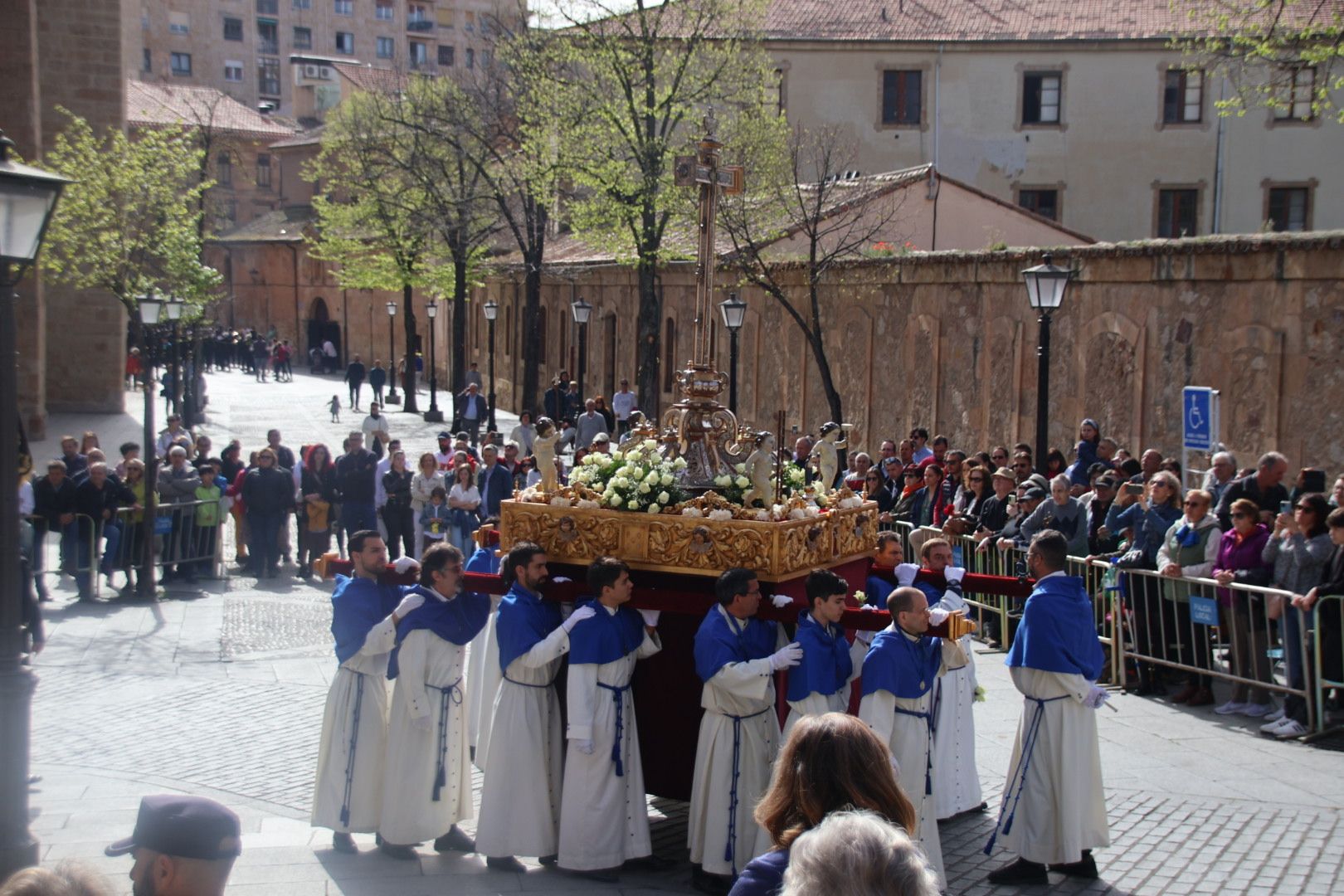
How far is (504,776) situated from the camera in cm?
764

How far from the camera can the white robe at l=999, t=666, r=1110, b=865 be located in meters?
7.34

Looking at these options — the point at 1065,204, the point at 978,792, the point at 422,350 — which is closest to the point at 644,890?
the point at 978,792

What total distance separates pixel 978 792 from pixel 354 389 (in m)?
38.8

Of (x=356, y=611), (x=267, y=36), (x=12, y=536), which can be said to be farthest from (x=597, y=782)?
(x=267, y=36)

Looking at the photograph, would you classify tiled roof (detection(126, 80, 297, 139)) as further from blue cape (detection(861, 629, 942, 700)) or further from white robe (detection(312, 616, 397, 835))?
blue cape (detection(861, 629, 942, 700))

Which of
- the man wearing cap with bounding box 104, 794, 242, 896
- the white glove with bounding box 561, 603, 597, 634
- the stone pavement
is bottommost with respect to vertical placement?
the stone pavement

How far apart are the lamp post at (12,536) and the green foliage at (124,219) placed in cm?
2195

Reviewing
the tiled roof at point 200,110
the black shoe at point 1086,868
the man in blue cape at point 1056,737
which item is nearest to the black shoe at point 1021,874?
the man in blue cape at point 1056,737

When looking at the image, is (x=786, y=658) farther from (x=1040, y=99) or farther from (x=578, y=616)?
(x=1040, y=99)

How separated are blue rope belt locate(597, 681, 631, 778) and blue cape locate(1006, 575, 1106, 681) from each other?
6.89 ft

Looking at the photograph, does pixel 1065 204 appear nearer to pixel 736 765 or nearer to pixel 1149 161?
pixel 1149 161

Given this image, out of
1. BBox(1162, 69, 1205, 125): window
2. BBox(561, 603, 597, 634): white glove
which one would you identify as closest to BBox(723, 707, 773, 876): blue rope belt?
BBox(561, 603, 597, 634): white glove

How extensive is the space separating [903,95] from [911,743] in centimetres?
3699

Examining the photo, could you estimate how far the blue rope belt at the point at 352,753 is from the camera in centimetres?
776
